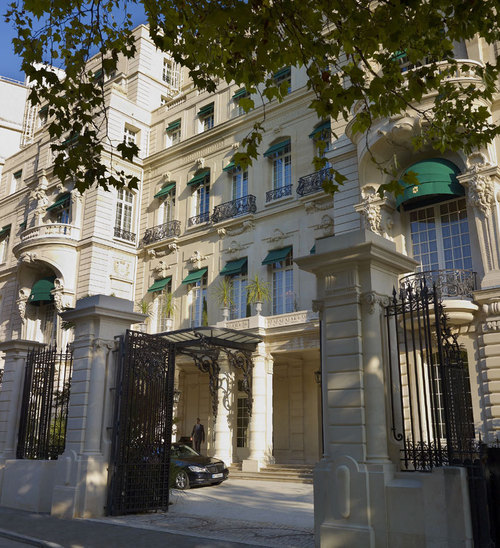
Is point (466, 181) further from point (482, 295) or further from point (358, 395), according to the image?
point (358, 395)

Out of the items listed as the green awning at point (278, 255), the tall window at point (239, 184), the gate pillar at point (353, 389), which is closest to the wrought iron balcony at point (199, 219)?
the tall window at point (239, 184)

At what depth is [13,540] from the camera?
8688 millimetres

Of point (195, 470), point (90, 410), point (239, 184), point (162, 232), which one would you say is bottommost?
point (195, 470)

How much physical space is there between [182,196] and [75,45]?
60.2ft

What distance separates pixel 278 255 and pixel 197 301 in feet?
16.1

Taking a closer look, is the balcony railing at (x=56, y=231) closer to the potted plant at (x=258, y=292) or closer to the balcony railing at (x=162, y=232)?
the balcony railing at (x=162, y=232)

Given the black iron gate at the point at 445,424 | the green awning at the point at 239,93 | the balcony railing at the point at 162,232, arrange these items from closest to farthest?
the black iron gate at the point at 445,424
the green awning at the point at 239,93
the balcony railing at the point at 162,232

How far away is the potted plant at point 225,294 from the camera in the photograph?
73.8ft

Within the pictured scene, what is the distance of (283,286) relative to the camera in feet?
74.2

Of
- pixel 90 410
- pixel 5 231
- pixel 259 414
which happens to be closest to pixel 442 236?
pixel 259 414

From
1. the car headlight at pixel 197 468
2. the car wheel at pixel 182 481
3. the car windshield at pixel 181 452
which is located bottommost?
the car wheel at pixel 182 481

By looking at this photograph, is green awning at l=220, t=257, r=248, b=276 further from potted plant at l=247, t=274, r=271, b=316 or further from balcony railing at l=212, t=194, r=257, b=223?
balcony railing at l=212, t=194, r=257, b=223

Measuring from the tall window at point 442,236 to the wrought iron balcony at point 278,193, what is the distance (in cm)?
645

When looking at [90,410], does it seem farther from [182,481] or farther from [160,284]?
[160,284]
